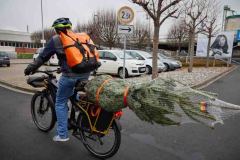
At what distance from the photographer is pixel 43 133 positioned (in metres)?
4.70

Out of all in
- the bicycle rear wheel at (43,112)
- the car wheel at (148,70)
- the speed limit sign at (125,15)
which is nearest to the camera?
the bicycle rear wheel at (43,112)

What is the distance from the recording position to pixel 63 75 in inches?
150

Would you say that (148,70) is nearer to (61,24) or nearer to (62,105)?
(62,105)

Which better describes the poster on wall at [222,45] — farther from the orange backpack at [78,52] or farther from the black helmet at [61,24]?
the black helmet at [61,24]

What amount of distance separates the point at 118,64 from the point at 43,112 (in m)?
9.14

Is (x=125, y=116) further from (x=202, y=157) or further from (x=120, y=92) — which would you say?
(x=120, y=92)

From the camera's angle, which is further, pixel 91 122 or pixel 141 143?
pixel 141 143

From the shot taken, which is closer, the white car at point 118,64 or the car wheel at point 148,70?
the white car at point 118,64

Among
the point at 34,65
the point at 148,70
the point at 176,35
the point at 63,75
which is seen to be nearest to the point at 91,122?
the point at 63,75

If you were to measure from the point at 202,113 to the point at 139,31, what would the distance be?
41405 millimetres

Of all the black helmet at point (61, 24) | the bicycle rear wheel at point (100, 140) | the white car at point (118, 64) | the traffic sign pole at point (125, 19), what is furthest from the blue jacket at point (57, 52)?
the white car at point (118, 64)

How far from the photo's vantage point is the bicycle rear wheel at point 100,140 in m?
3.56

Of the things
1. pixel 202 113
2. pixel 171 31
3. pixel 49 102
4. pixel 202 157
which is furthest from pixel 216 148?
pixel 171 31

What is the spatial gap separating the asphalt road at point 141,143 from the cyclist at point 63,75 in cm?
35
